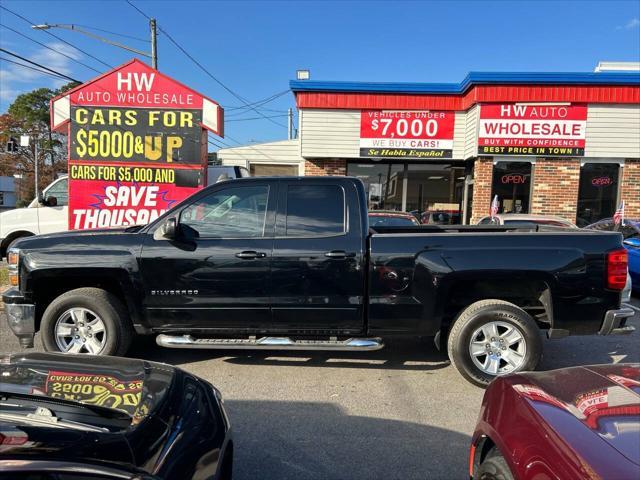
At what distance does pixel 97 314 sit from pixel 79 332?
0.99 ft

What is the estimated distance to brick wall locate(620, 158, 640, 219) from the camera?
13227 mm

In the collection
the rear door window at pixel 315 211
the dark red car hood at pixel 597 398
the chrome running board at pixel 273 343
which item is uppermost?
the rear door window at pixel 315 211

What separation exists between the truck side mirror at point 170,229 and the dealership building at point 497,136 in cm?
1005

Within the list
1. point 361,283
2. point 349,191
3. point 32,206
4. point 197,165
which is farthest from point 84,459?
A: point 32,206

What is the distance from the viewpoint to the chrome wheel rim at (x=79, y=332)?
4.56m

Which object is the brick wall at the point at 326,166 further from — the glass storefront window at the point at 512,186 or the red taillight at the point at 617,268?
the red taillight at the point at 617,268

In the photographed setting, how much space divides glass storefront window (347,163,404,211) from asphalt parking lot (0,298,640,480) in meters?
9.71

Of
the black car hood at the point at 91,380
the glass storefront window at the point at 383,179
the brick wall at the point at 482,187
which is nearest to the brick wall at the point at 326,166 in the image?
the glass storefront window at the point at 383,179

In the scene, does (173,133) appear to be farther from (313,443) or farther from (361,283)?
(313,443)

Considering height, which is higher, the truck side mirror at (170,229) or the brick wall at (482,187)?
the brick wall at (482,187)

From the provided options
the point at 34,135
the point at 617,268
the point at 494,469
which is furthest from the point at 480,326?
the point at 34,135

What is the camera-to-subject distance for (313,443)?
3254 millimetres

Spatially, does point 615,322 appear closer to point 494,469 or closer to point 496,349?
point 496,349

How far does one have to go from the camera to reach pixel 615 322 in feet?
14.1
